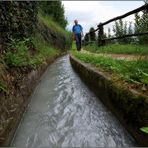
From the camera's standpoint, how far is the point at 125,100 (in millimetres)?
3979

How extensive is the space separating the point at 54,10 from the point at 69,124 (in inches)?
1015

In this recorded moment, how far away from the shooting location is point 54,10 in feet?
96.6

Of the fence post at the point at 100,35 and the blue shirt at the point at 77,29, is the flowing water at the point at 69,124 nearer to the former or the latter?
the fence post at the point at 100,35

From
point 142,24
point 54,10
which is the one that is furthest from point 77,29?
point 54,10

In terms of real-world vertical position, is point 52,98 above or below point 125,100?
below

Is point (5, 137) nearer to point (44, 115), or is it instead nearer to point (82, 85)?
point (44, 115)

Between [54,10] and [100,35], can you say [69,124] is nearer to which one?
[100,35]

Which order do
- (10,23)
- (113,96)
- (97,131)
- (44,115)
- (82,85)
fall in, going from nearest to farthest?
(97,131) < (113,96) < (44,115) < (82,85) < (10,23)

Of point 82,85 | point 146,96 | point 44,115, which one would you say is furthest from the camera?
point 82,85

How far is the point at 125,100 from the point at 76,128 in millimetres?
866

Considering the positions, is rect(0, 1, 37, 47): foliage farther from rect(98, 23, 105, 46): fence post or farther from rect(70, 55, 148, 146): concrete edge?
rect(70, 55, 148, 146): concrete edge

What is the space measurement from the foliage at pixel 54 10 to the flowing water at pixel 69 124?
67.2ft

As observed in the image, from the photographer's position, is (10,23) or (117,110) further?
(10,23)

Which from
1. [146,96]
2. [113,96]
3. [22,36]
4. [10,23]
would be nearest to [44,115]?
[113,96]
